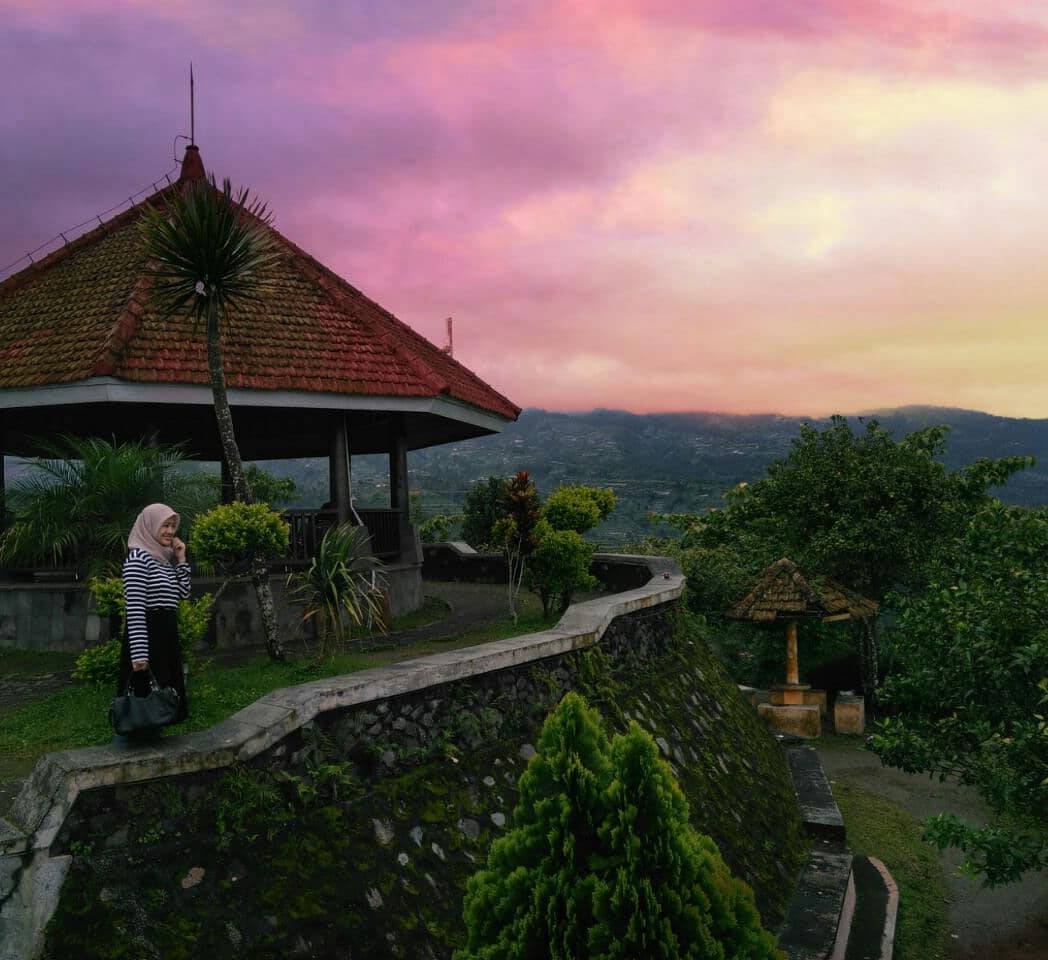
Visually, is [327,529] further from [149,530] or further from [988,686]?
[988,686]

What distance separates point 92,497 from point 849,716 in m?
16.4

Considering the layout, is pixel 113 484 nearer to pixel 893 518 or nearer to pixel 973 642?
pixel 973 642

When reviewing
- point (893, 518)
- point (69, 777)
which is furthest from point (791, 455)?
point (69, 777)

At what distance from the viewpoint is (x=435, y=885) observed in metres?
6.46

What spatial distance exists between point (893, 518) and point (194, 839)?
19.9 metres

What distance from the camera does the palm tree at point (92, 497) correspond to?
1070 cm

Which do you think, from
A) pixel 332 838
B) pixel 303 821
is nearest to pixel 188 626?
pixel 303 821

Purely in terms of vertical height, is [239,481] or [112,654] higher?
[239,481]

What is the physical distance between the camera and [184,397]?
12711 mm

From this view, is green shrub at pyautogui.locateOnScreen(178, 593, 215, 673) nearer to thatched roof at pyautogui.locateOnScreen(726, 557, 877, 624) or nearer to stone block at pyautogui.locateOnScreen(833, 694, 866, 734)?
thatched roof at pyautogui.locateOnScreen(726, 557, 877, 624)

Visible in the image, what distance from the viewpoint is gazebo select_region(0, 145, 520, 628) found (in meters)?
12.7

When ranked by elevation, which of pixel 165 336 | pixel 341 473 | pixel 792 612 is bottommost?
pixel 792 612

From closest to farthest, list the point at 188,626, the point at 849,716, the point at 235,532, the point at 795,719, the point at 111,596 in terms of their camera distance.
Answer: the point at 188,626 → the point at 111,596 → the point at 235,532 → the point at 795,719 → the point at 849,716

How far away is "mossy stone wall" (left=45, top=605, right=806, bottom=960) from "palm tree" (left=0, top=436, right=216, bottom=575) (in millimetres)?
5129
